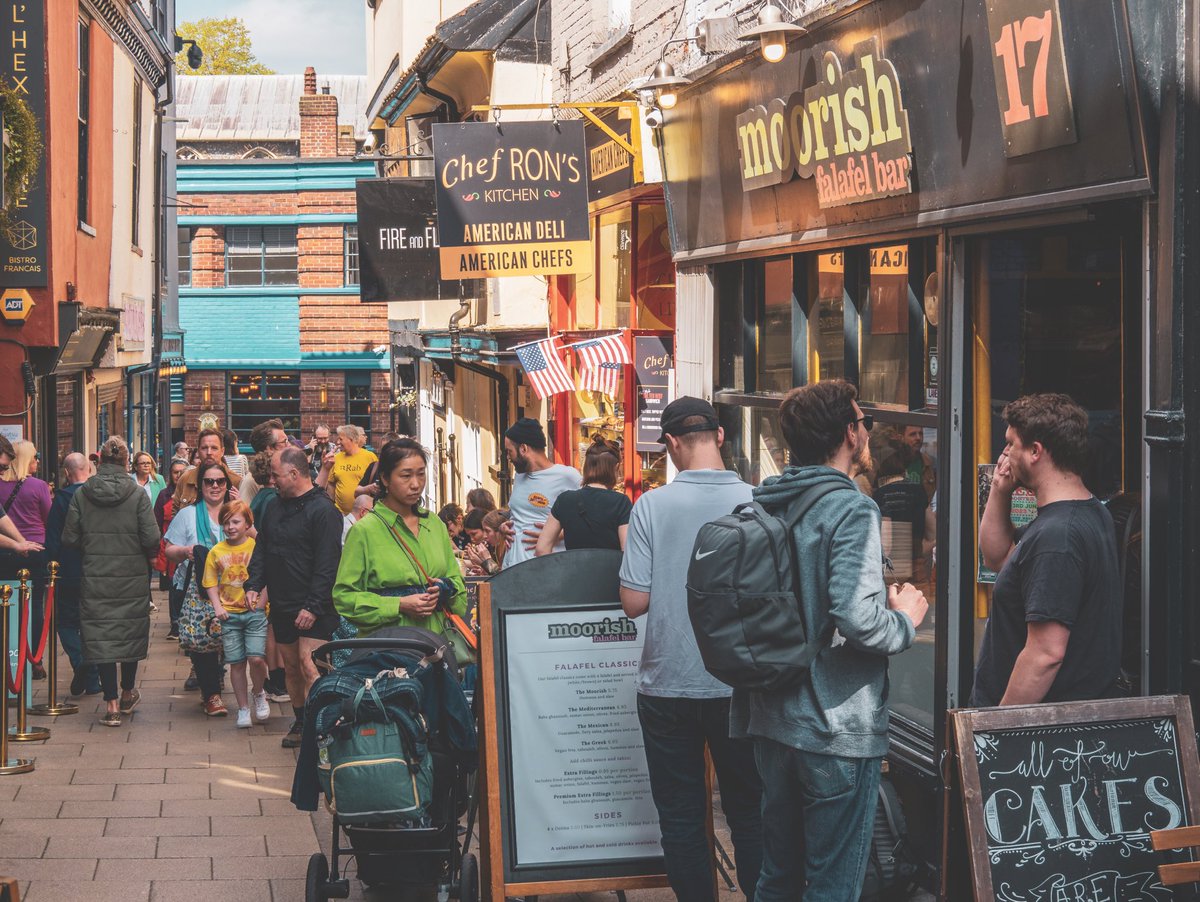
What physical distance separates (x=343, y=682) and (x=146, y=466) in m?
10.2

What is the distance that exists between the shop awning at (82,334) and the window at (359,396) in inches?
856

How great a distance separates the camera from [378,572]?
673 centimetres

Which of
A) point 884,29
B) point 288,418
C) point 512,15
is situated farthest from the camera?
point 288,418

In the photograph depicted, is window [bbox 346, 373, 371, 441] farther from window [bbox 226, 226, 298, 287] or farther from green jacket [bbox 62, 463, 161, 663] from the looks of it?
green jacket [bbox 62, 463, 161, 663]

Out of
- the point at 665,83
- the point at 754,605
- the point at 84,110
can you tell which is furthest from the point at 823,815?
the point at 84,110

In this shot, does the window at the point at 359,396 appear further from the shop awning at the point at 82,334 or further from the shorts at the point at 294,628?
the shorts at the point at 294,628

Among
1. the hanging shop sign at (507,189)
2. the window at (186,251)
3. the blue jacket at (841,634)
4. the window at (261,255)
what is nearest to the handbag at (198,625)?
the hanging shop sign at (507,189)

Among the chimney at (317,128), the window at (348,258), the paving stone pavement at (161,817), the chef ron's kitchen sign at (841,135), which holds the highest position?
the chimney at (317,128)

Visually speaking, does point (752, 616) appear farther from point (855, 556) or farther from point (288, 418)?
point (288, 418)

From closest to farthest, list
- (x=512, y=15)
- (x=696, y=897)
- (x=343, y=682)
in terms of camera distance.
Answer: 1. (x=696, y=897)
2. (x=343, y=682)
3. (x=512, y=15)

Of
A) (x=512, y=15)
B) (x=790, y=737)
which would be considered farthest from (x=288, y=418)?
(x=790, y=737)

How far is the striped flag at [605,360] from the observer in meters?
12.0

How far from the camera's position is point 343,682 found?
5594mm

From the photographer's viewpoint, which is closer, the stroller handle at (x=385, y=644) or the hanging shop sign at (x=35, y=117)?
the stroller handle at (x=385, y=644)
